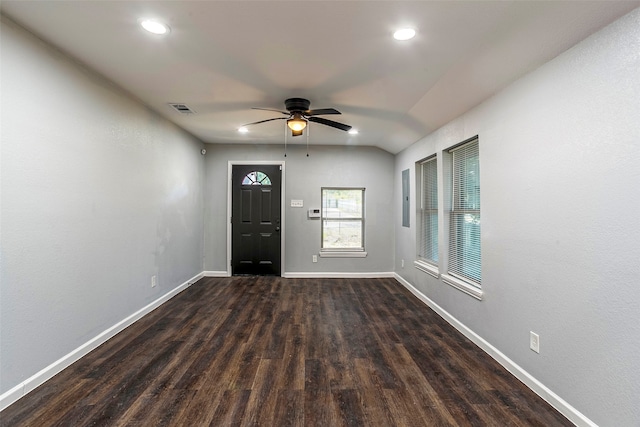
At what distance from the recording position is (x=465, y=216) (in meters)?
3.28

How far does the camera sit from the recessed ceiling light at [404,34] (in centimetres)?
194

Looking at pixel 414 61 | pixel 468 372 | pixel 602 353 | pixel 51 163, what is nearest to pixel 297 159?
pixel 414 61

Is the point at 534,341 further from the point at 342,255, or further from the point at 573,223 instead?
the point at 342,255

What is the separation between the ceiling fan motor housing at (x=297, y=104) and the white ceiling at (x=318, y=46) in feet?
0.18

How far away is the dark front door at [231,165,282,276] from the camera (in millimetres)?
5477

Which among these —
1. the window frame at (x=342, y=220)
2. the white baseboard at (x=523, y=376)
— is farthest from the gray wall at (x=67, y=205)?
the white baseboard at (x=523, y=376)

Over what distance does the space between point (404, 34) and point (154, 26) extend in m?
1.63

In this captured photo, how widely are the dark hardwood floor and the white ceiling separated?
230 cm

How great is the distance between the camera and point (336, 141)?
203 inches

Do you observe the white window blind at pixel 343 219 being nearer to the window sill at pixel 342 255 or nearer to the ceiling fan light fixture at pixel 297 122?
the window sill at pixel 342 255

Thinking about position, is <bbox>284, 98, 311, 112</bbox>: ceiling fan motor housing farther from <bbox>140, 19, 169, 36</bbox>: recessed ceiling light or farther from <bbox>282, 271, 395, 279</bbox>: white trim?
<bbox>282, 271, 395, 279</bbox>: white trim

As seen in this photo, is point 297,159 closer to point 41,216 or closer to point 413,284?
point 413,284

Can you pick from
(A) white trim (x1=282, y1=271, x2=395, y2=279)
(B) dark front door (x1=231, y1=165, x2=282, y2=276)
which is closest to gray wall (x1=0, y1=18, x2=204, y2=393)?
(B) dark front door (x1=231, y1=165, x2=282, y2=276)

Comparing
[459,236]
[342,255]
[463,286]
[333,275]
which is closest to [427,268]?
[459,236]
